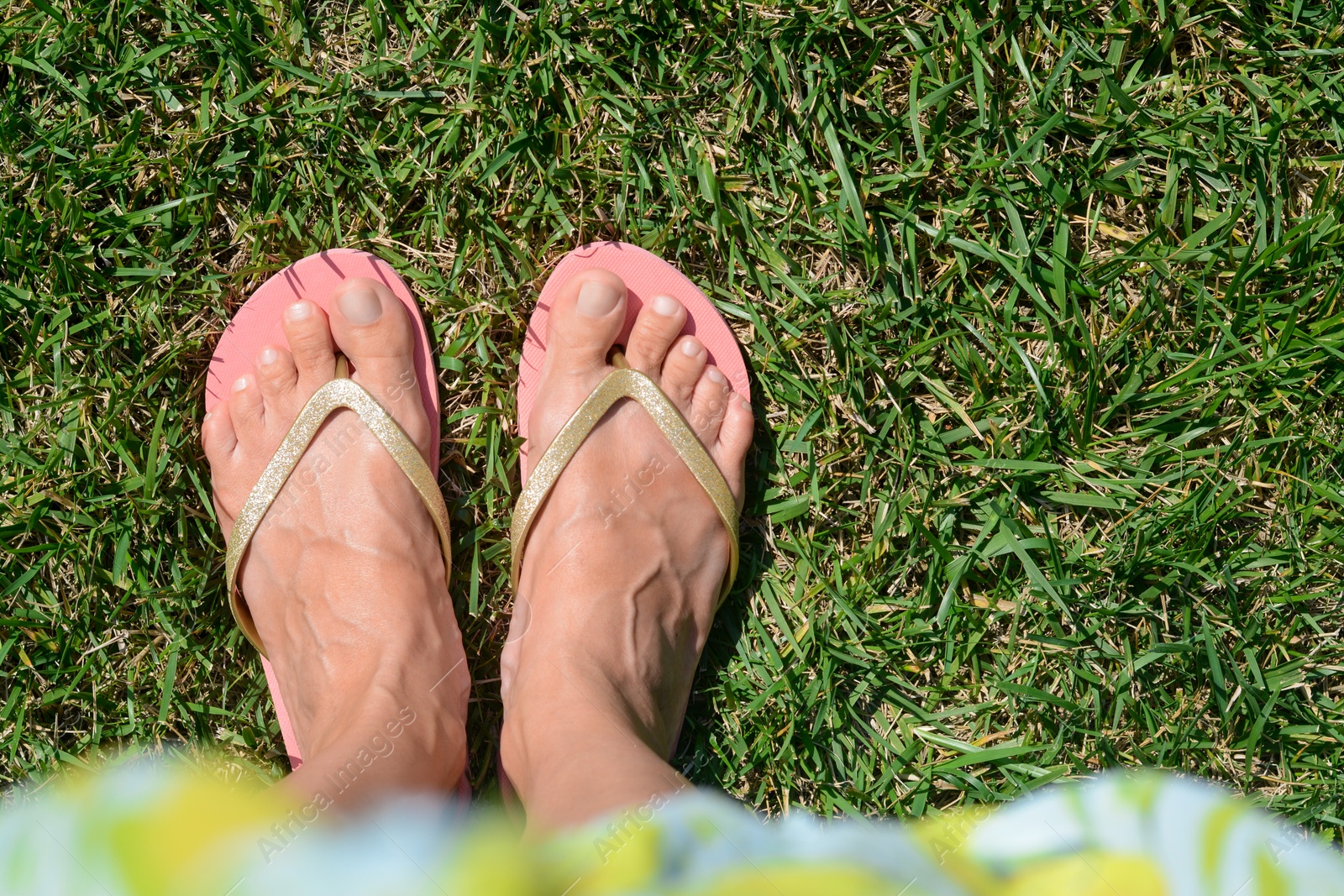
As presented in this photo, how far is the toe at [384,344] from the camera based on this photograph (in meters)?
1.71

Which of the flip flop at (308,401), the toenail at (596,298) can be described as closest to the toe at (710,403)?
the toenail at (596,298)

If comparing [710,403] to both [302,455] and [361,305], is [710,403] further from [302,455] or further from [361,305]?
[302,455]

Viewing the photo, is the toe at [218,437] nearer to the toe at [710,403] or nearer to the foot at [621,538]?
the foot at [621,538]

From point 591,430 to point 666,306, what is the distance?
0.93 ft

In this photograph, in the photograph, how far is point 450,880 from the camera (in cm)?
58

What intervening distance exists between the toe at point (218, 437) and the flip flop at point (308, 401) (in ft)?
0.10

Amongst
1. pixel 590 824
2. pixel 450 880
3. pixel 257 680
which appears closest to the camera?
pixel 450 880

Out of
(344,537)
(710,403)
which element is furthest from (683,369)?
(344,537)

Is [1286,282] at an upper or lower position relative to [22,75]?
lower

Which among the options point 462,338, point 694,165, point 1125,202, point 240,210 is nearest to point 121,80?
point 240,210

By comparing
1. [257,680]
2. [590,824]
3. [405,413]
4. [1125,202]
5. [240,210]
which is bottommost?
[257,680]

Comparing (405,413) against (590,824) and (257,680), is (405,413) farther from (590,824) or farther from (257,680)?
(590,824)

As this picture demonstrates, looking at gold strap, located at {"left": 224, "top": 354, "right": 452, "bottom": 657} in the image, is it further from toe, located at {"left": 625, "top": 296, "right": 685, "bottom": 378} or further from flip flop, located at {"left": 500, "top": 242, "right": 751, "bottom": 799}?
toe, located at {"left": 625, "top": 296, "right": 685, "bottom": 378}

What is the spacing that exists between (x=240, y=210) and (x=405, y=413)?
52 cm
